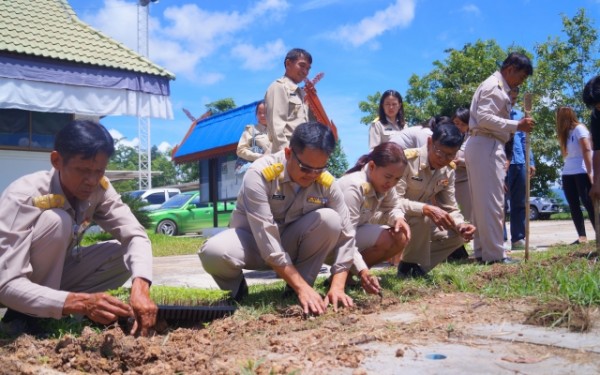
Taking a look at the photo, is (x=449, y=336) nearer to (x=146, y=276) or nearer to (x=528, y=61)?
(x=146, y=276)

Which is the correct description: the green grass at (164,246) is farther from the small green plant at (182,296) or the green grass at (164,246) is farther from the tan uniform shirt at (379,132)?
the small green plant at (182,296)

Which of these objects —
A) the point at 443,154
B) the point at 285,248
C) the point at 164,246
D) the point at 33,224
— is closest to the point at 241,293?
the point at 285,248

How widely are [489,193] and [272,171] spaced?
247 centimetres

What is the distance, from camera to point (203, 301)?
3.81m

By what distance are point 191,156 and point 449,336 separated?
32.3ft

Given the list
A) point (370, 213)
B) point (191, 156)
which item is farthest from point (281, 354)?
point (191, 156)

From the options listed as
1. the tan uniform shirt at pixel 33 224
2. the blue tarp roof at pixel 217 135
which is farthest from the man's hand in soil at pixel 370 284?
the blue tarp roof at pixel 217 135

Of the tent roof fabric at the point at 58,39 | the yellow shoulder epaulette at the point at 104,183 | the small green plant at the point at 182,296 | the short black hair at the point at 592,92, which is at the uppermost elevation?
the tent roof fabric at the point at 58,39

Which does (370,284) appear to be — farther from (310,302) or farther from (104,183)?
(104,183)

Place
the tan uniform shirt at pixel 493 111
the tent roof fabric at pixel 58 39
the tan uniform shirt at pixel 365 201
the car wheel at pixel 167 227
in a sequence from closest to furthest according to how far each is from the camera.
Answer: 1. the tan uniform shirt at pixel 365 201
2. the tan uniform shirt at pixel 493 111
3. the tent roof fabric at pixel 58 39
4. the car wheel at pixel 167 227

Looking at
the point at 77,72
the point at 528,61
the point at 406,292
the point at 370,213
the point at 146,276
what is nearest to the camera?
the point at 146,276

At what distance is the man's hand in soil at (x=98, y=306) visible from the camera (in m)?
2.65

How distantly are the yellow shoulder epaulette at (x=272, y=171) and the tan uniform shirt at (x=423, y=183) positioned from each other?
1276 millimetres

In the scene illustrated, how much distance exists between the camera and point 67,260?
134 inches
